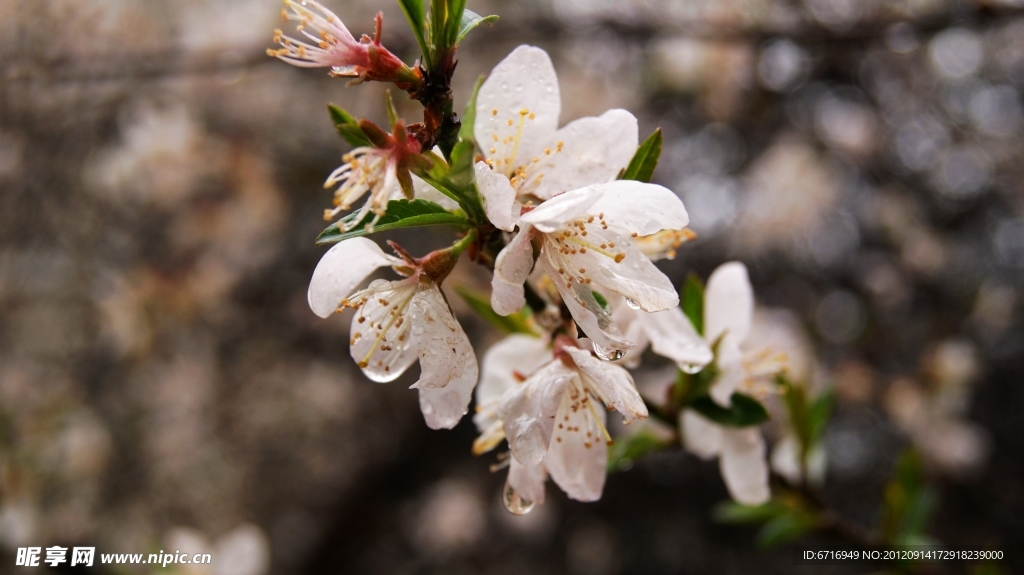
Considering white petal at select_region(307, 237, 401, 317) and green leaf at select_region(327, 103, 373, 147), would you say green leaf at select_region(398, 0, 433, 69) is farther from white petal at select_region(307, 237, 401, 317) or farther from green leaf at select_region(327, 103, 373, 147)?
white petal at select_region(307, 237, 401, 317)

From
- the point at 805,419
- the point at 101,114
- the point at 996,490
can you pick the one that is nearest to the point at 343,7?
the point at 101,114

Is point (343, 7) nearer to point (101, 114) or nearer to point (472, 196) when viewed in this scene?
point (101, 114)

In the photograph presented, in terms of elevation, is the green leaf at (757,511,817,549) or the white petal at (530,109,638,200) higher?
the white petal at (530,109,638,200)

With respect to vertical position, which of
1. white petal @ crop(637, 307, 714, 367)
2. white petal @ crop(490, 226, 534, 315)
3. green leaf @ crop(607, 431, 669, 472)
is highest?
white petal @ crop(490, 226, 534, 315)

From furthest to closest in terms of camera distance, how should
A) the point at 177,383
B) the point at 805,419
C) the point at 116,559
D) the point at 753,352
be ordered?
the point at 177,383 → the point at 116,559 → the point at 805,419 → the point at 753,352

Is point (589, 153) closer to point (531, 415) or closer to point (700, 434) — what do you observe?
point (531, 415)

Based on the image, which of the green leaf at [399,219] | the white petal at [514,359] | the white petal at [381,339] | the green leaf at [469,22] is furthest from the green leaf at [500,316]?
the green leaf at [469,22]

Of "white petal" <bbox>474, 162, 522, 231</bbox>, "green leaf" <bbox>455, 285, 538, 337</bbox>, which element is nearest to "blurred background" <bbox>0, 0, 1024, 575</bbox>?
"green leaf" <bbox>455, 285, 538, 337</bbox>
